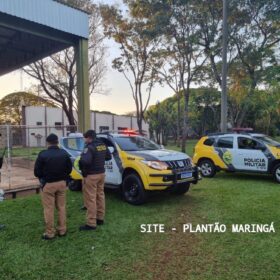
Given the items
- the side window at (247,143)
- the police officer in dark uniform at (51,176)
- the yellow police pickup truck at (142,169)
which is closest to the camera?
the police officer in dark uniform at (51,176)

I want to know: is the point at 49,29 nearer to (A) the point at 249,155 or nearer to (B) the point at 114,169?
(B) the point at 114,169

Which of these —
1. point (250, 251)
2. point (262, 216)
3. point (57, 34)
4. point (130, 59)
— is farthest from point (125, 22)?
point (250, 251)

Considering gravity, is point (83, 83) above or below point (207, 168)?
above

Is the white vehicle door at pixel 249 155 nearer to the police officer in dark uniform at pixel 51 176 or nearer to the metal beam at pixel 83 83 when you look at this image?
the metal beam at pixel 83 83

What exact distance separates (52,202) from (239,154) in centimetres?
720

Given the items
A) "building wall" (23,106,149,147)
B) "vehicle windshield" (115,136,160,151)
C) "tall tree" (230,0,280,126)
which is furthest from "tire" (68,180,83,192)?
"building wall" (23,106,149,147)

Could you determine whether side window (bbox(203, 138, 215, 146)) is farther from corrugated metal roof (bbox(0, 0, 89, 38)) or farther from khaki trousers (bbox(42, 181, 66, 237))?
khaki trousers (bbox(42, 181, 66, 237))

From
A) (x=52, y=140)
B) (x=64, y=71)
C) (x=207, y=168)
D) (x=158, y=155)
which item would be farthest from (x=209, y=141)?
(x=64, y=71)

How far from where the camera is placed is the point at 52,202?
5.07 meters

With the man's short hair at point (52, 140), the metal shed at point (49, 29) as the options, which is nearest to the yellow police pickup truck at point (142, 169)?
the man's short hair at point (52, 140)

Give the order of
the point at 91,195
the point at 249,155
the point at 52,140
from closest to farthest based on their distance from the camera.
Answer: the point at 52,140, the point at 91,195, the point at 249,155

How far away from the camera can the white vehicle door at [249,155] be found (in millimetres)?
9930

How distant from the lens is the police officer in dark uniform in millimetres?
4945

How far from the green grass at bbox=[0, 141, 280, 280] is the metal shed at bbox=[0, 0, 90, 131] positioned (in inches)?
236
